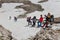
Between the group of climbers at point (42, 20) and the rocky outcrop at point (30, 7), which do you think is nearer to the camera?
the group of climbers at point (42, 20)

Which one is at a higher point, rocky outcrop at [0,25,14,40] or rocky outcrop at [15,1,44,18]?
rocky outcrop at [15,1,44,18]

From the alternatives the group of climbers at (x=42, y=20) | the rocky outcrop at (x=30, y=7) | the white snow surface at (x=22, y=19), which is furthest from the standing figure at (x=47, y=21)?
the rocky outcrop at (x=30, y=7)

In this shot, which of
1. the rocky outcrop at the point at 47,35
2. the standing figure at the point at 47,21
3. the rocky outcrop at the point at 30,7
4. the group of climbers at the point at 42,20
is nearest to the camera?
the rocky outcrop at the point at 47,35

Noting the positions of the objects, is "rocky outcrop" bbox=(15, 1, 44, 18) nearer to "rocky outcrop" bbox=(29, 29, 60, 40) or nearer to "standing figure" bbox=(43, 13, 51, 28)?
"standing figure" bbox=(43, 13, 51, 28)

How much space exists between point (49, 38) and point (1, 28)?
1203 millimetres

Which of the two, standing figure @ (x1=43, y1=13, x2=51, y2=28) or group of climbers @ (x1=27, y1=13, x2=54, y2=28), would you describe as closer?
standing figure @ (x1=43, y1=13, x2=51, y2=28)

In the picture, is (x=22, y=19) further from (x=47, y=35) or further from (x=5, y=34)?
(x=47, y=35)

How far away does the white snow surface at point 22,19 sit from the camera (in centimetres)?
761

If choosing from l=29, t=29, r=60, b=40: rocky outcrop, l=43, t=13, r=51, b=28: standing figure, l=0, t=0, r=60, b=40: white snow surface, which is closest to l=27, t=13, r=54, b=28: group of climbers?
l=43, t=13, r=51, b=28: standing figure

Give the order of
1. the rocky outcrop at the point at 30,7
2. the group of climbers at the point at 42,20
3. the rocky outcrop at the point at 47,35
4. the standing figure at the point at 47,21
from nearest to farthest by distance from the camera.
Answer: the rocky outcrop at the point at 47,35
the standing figure at the point at 47,21
the group of climbers at the point at 42,20
the rocky outcrop at the point at 30,7

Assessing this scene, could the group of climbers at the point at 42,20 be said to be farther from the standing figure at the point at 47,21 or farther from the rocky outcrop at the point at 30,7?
the rocky outcrop at the point at 30,7

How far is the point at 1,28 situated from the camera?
7688 millimetres

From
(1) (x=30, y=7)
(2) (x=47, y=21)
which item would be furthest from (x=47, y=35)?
(1) (x=30, y=7)

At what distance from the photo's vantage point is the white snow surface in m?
7.61
